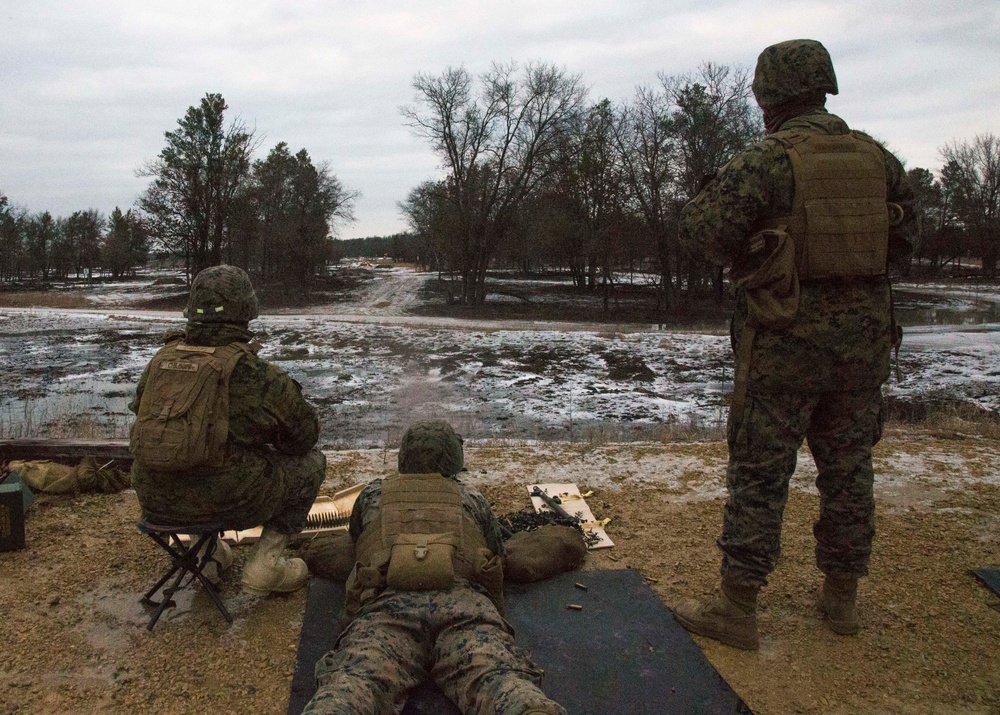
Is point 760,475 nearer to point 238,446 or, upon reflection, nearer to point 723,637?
point 723,637

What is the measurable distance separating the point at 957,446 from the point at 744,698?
4.58 metres

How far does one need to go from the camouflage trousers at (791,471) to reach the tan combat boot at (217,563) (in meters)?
2.45

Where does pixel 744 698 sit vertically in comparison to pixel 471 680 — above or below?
below

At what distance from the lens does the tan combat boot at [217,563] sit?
12.5 feet

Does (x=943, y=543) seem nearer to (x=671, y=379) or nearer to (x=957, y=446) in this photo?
(x=957, y=446)

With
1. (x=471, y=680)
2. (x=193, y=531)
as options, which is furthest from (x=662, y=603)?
(x=193, y=531)

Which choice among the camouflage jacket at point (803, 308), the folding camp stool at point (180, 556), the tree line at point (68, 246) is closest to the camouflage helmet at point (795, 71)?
the camouflage jacket at point (803, 308)

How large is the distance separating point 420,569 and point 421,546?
103mm

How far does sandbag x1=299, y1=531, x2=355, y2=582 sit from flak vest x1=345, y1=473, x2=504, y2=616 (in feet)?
2.21

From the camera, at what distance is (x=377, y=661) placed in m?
2.45

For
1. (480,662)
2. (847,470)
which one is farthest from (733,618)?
(480,662)

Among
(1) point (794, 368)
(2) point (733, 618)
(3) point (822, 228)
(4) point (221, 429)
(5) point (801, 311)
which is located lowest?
(2) point (733, 618)

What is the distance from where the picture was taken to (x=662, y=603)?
3520mm

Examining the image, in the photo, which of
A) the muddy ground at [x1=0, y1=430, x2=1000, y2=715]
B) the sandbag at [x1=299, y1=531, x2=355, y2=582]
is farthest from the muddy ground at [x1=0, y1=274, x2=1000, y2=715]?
the sandbag at [x1=299, y1=531, x2=355, y2=582]
